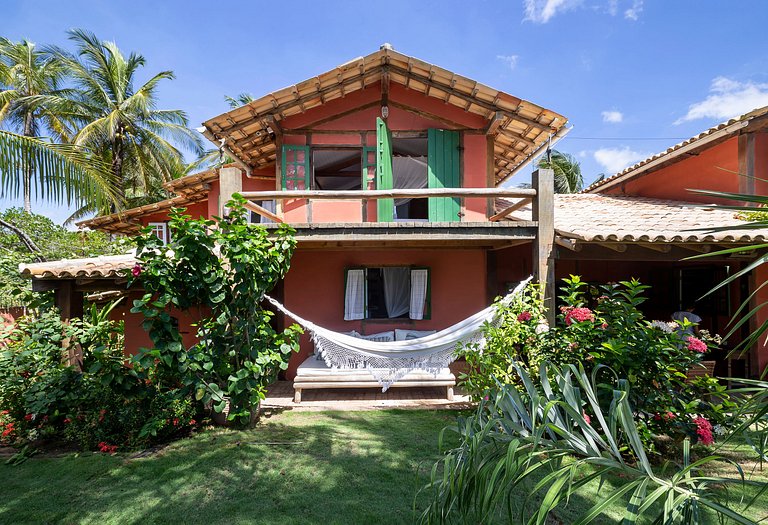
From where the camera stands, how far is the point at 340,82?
4848 mm

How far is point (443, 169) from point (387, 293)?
1.92m

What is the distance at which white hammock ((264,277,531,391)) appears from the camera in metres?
3.79

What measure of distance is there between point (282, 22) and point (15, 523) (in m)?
6.30

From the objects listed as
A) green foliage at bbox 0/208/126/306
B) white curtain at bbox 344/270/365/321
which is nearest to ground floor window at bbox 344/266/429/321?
white curtain at bbox 344/270/365/321

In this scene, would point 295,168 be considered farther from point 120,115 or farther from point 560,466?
point 120,115

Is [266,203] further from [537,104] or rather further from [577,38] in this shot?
[577,38]

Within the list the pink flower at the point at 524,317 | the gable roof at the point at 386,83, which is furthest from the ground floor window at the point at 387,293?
the gable roof at the point at 386,83

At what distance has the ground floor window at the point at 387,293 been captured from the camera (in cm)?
527

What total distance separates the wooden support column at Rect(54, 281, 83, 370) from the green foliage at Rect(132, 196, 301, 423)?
74 cm

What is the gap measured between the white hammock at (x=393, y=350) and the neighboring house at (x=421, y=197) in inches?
39.4

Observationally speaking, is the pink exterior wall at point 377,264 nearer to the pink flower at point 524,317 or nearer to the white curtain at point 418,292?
the white curtain at point 418,292

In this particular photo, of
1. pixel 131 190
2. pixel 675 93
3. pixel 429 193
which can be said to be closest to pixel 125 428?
pixel 429 193

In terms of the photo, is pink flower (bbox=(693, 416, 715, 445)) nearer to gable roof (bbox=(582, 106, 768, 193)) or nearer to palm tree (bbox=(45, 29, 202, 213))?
gable roof (bbox=(582, 106, 768, 193))

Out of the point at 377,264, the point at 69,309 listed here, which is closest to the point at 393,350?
the point at 377,264
